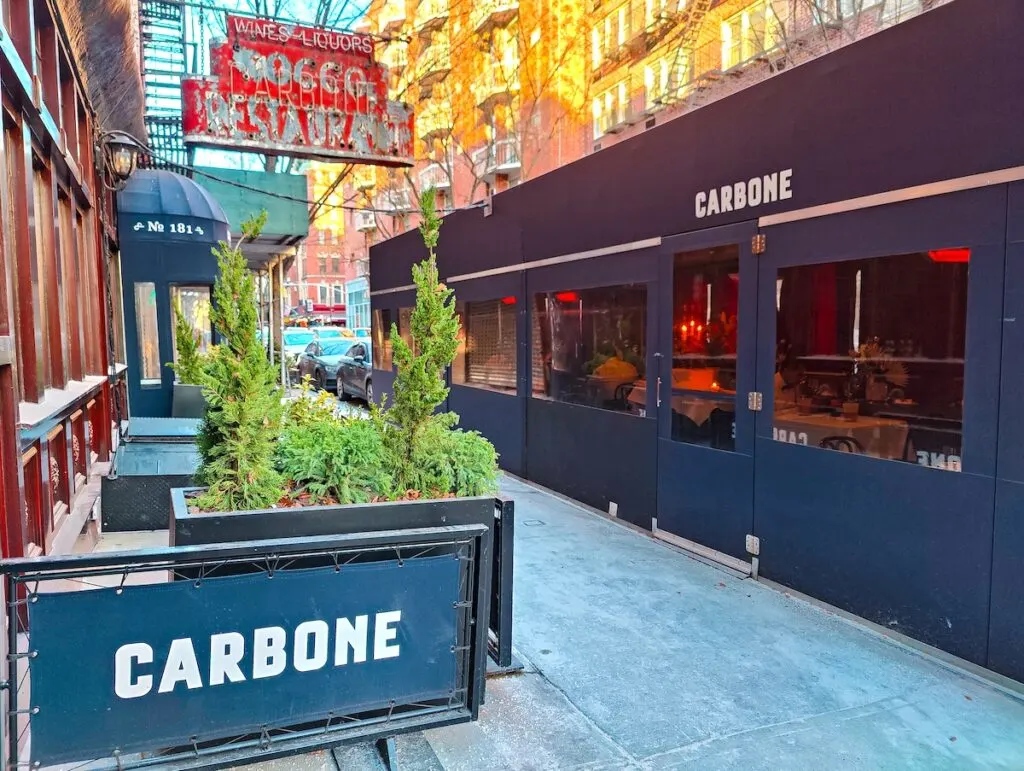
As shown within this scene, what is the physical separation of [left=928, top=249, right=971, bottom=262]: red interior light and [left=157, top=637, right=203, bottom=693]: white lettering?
3.88 meters

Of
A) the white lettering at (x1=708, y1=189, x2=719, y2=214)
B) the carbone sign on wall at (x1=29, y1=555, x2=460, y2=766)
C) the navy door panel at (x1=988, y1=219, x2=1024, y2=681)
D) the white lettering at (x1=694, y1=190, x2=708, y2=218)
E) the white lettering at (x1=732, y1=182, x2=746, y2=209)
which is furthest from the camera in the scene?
the white lettering at (x1=694, y1=190, x2=708, y2=218)

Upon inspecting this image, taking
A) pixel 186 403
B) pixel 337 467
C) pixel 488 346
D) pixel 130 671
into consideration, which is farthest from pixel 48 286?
pixel 186 403

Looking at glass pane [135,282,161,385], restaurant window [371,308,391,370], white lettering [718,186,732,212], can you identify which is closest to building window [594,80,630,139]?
restaurant window [371,308,391,370]

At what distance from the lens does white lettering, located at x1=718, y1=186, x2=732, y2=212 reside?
5.04 metres

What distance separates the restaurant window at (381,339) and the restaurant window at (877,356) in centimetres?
912

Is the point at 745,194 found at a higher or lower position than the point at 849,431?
higher

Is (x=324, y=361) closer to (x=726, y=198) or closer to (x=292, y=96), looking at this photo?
(x=292, y=96)

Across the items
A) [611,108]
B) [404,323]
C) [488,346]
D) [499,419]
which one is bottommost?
[499,419]

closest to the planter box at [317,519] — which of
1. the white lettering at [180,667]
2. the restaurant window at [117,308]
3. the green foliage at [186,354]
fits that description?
the green foliage at [186,354]

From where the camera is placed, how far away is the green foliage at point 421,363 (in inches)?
133

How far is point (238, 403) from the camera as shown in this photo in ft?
9.89

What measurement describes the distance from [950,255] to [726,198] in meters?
1.74

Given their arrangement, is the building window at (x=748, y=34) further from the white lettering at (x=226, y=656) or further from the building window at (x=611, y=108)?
the white lettering at (x=226, y=656)

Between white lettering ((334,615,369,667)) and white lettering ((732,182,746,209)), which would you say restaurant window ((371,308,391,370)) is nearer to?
white lettering ((732,182,746,209))
